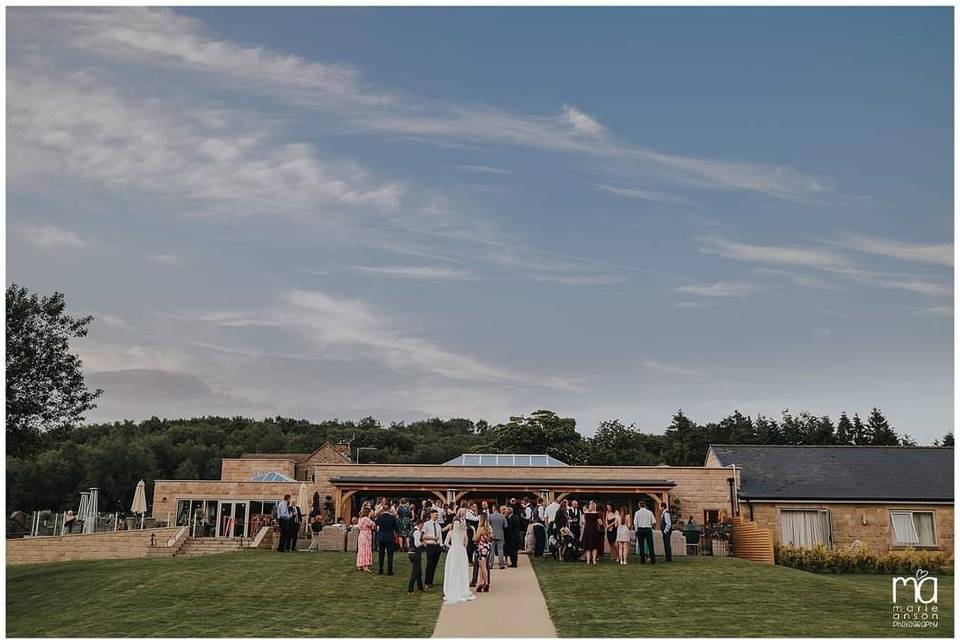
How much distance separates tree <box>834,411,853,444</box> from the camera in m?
74.9

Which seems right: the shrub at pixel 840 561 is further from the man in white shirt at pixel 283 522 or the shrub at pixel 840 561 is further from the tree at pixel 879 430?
the tree at pixel 879 430

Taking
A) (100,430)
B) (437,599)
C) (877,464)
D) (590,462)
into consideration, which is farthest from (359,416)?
(437,599)

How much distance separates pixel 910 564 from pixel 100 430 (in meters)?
79.3

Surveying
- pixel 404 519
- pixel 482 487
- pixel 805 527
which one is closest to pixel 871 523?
pixel 805 527

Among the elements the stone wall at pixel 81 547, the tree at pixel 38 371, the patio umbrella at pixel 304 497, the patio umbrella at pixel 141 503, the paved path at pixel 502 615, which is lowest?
the stone wall at pixel 81 547

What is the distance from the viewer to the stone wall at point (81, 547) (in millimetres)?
30781

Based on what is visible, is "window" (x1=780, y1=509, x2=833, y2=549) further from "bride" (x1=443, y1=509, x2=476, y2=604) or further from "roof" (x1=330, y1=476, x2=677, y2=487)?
"bride" (x1=443, y1=509, x2=476, y2=604)

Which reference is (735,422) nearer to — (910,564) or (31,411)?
(910,564)

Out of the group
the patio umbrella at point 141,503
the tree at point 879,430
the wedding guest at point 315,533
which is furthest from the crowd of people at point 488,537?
the tree at point 879,430

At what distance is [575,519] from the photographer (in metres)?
22.3

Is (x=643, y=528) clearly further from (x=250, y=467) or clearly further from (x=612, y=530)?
(x=250, y=467)

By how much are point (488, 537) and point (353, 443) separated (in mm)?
64090

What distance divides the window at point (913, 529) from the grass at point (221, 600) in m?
18.4

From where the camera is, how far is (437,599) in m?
15.9
